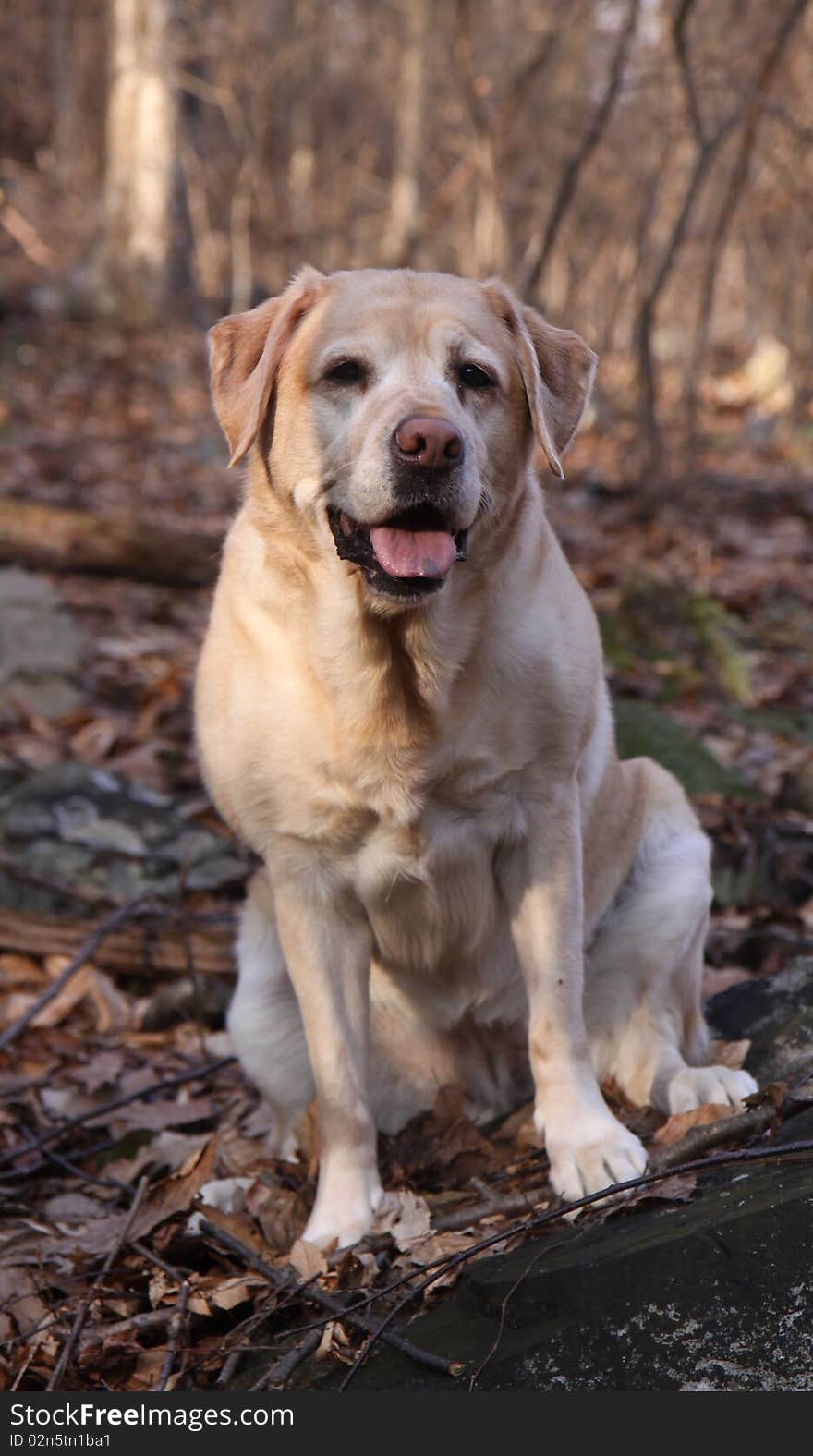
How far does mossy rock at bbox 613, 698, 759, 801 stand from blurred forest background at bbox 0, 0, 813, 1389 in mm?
13

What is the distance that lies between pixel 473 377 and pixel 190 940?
7.23 feet

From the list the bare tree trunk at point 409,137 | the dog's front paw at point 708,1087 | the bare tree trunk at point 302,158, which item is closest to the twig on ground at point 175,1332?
the dog's front paw at point 708,1087

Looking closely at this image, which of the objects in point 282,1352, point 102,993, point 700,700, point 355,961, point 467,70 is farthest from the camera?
point 467,70

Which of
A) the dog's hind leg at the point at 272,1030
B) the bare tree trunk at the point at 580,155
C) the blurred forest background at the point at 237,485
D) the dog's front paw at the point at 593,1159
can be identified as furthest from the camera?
the bare tree trunk at the point at 580,155

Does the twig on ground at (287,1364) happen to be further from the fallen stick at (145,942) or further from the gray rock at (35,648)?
the gray rock at (35,648)

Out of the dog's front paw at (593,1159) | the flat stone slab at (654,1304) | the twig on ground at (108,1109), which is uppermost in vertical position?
the flat stone slab at (654,1304)

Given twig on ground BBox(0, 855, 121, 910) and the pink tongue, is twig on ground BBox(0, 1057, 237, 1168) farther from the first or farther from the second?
→ the pink tongue

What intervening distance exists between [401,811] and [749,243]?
40.6ft

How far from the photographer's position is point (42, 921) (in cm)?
466

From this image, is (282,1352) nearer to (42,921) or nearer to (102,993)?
(102,993)

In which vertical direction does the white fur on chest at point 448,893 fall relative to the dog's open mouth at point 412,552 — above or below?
below

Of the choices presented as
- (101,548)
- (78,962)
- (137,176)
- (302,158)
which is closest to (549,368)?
(78,962)

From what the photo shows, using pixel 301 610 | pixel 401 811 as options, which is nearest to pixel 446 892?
pixel 401 811

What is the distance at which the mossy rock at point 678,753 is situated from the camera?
5.19 metres
